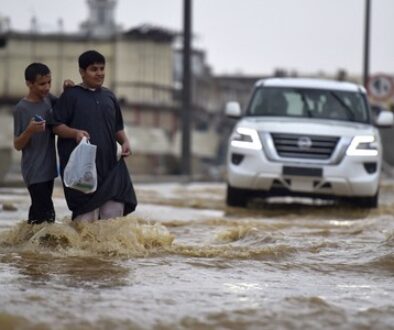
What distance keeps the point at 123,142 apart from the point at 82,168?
0.55 m

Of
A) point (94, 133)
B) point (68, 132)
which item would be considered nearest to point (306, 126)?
point (94, 133)

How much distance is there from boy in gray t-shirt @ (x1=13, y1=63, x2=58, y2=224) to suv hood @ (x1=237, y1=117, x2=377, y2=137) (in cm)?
564

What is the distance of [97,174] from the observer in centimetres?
721

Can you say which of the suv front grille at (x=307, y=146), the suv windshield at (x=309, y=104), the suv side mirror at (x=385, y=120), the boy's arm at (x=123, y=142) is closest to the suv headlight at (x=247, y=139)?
the suv front grille at (x=307, y=146)

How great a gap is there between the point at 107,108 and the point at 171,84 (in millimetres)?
49009

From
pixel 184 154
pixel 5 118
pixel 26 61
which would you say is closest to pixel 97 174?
pixel 184 154

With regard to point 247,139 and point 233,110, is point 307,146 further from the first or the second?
point 233,110

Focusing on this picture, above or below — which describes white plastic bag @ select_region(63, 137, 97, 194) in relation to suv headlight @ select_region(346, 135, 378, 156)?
above

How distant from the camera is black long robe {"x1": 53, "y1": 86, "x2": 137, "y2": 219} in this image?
284 inches

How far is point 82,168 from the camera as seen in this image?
22.7ft

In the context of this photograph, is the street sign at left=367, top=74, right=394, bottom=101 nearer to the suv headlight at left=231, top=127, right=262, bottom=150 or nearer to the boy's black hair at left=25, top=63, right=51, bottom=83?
the suv headlight at left=231, top=127, right=262, bottom=150

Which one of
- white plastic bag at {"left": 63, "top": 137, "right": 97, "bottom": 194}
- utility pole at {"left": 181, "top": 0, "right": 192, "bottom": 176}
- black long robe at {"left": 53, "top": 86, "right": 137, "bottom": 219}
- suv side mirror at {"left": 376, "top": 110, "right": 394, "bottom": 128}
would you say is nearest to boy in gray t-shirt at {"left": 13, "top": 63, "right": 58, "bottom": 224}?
black long robe at {"left": 53, "top": 86, "right": 137, "bottom": 219}

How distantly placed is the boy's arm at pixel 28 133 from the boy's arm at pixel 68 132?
0.11m

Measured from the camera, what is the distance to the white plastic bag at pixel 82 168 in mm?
6934
